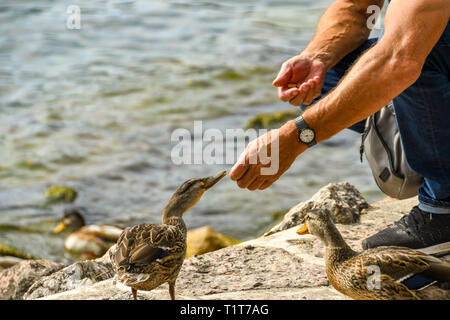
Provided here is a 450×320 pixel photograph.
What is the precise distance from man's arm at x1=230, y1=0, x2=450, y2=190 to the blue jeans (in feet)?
1.27

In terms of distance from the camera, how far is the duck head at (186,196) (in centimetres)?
384

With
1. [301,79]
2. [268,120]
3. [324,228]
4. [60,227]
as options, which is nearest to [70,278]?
[324,228]

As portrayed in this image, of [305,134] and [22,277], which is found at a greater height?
[305,134]

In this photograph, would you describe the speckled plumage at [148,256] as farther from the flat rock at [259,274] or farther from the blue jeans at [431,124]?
the blue jeans at [431,124]

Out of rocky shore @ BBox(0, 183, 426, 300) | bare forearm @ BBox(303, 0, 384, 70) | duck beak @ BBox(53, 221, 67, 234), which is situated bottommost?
duck beak @ BBox(53, 221, 67, 234)

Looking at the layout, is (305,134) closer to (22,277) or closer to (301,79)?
(301,79)

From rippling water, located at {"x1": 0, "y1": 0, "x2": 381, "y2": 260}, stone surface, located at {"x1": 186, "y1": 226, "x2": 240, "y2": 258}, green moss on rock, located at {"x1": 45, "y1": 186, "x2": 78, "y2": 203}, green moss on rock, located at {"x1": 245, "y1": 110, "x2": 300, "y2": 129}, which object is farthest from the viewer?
green moss on rock, located at {"x1": 245, "y1": 110, "x2": 300, "y2": 129}

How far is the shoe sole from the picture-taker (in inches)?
140

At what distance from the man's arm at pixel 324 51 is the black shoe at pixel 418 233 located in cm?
100

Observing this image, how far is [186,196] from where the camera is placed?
3.87 metres

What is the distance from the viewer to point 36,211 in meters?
7.23

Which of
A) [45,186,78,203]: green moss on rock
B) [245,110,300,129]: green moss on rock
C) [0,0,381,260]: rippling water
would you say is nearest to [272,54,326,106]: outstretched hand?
[0,0,381,260]: rippling water

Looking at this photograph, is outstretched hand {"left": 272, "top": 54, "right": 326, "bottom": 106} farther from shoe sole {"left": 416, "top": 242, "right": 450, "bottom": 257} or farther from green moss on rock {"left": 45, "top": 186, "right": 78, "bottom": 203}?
green moss on rock {"left": 45, "top": 186, "right": 78, "bottom": 203}

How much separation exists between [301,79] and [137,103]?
628 centimetres
